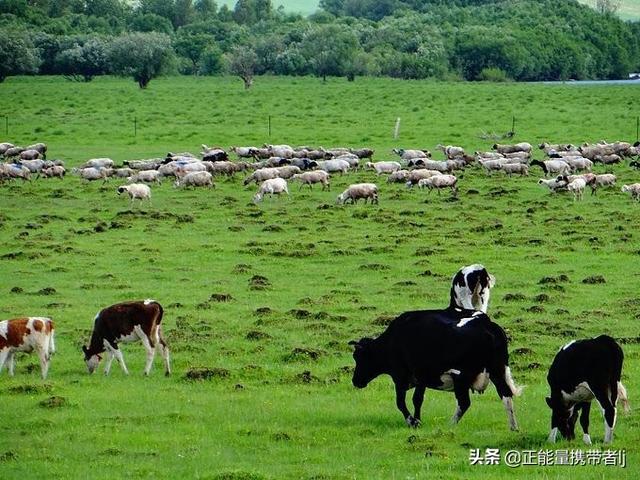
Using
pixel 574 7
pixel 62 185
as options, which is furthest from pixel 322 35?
pixel 62 185

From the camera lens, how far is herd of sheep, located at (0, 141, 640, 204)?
44.9m

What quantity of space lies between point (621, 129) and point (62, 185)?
35.3 meters

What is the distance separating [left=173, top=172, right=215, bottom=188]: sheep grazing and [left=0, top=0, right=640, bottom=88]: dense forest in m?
55.9

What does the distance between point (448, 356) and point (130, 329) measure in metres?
6.51

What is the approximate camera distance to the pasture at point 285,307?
15.1 metres

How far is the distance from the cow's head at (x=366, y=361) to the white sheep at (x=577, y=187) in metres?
27.5

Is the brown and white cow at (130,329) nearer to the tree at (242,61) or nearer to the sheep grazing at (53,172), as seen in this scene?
the sheep grazing at (53,172)

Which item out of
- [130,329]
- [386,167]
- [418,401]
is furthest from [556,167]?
[418,401]

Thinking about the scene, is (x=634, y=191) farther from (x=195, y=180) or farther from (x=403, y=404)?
(x=403, y=404)

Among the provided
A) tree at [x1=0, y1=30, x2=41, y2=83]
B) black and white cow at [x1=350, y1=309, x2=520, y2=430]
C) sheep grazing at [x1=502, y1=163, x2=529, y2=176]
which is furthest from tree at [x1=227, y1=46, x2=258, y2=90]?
black and white cow at [x1=350, y1=309, x2=520, y2=430]

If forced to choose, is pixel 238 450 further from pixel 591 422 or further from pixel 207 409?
pixel 591 422

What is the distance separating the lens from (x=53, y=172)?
50969 millimetres

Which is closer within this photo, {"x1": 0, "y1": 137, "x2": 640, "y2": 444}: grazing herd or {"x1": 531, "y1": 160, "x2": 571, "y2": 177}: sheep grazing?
{"x1": 0, "y1": 137, "x2": 640, "y2": 444}: grazing herd

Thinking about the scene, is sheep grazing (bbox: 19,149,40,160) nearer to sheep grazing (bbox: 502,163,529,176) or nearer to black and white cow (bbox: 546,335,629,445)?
sheep grazing (bbox: 502,163,529,176)
